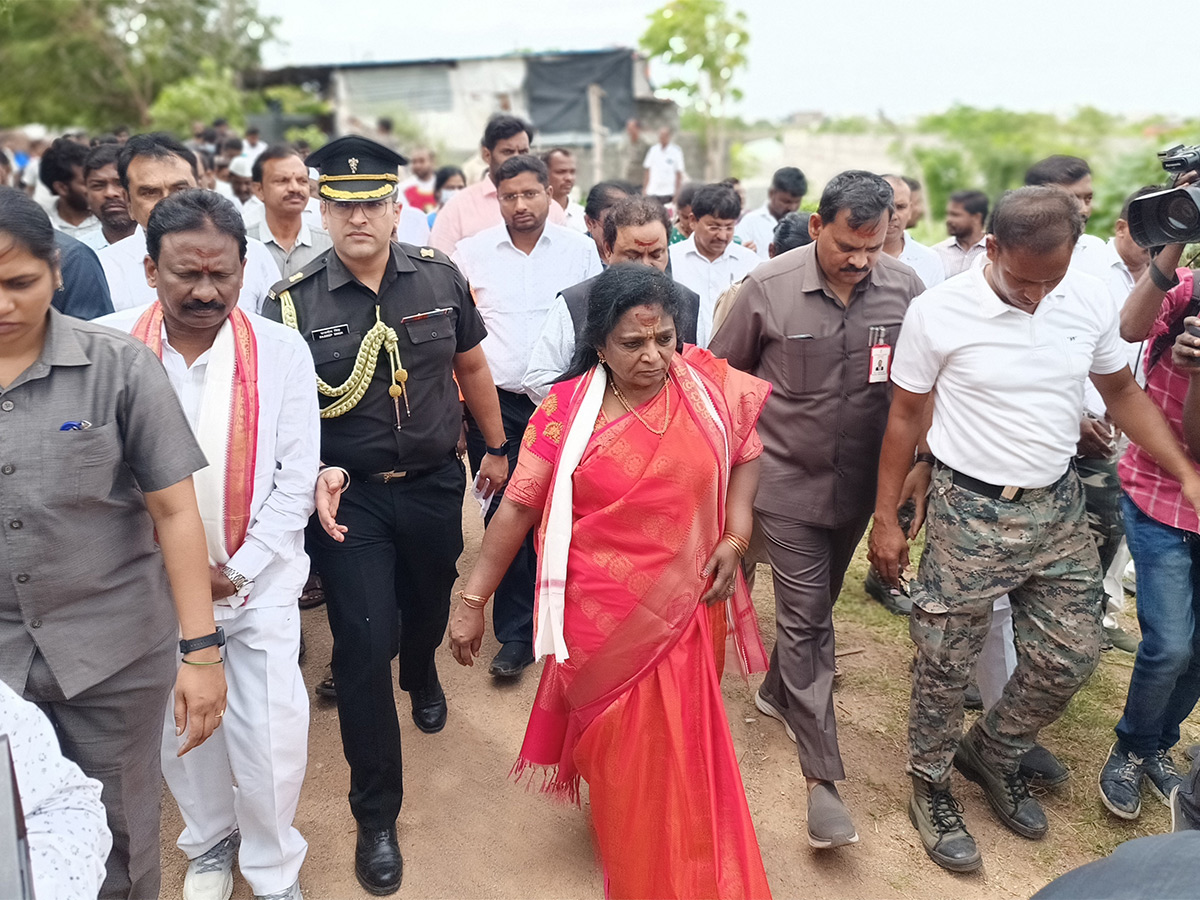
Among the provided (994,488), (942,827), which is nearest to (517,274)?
(994,488)

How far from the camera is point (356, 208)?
3236mm

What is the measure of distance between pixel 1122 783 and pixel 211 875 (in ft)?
10.5

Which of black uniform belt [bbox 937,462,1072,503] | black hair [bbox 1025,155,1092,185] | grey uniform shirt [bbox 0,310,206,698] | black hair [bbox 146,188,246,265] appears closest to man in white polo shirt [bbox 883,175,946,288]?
black hair [bbox 1025,155,1092,185]

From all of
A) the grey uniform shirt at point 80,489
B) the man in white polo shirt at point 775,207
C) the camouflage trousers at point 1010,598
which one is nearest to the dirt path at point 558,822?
the camouflage trousers at point 1010,598

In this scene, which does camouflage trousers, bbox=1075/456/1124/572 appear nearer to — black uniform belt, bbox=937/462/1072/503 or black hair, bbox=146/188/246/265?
black uniform belt, bbox=937/462/1072/503

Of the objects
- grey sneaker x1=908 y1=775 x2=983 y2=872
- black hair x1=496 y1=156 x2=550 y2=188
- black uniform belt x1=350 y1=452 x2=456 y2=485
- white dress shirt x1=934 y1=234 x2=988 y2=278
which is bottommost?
grey sneaker x1=908 y1=775 x2=983 y2=872

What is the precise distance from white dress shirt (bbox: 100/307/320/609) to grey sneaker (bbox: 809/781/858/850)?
188 cm

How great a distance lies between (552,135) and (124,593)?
21.2 m

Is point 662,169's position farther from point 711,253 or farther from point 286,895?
point 286,895

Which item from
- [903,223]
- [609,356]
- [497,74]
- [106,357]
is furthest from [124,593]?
[497,74]

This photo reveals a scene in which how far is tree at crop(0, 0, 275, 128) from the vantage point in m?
25.1

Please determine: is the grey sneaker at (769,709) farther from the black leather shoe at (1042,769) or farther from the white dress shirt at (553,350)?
the white dress shirt at (553,350)

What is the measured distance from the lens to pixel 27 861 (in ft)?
4.92

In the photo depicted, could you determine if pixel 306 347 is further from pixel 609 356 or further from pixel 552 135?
pixel 552 135
